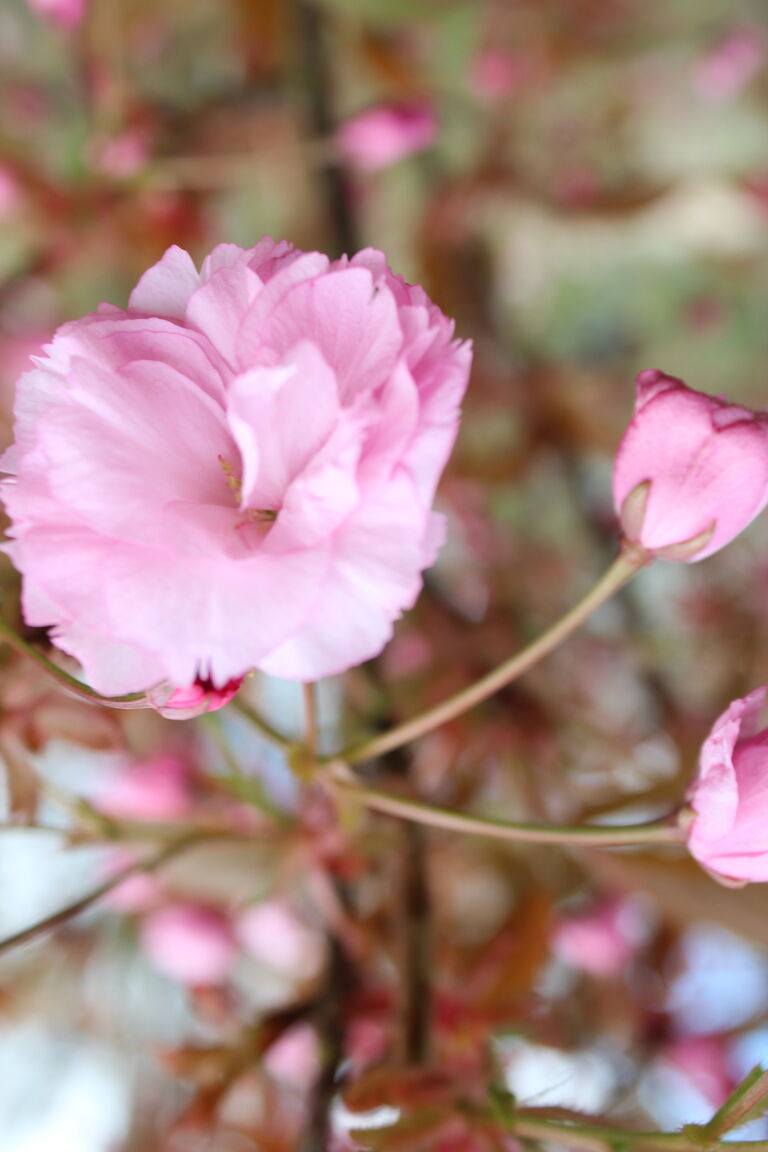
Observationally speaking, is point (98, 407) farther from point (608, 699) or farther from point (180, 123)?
point (608, 699)

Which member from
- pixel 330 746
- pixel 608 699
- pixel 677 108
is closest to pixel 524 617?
pixel 330 746

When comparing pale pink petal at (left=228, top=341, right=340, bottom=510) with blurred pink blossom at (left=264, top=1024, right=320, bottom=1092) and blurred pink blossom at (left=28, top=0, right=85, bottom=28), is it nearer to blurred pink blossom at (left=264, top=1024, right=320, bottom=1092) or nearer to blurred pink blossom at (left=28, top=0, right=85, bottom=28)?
blurred pink blossom at (left=264, top=1024, right=320, bottom=1092)

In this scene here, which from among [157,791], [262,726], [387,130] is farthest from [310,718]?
[387,130]

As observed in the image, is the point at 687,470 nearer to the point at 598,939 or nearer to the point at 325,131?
the point at 598,939

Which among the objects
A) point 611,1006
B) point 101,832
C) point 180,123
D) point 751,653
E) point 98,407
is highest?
point 180,123

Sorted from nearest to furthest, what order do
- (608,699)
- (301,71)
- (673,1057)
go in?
(673,1057) < (301,71) < (608,699)

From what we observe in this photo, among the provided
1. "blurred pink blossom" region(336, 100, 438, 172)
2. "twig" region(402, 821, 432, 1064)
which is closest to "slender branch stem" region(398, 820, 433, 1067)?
"twig" region(402, 821, 432, 1064)

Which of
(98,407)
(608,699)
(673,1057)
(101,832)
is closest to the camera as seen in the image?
(98,407)
